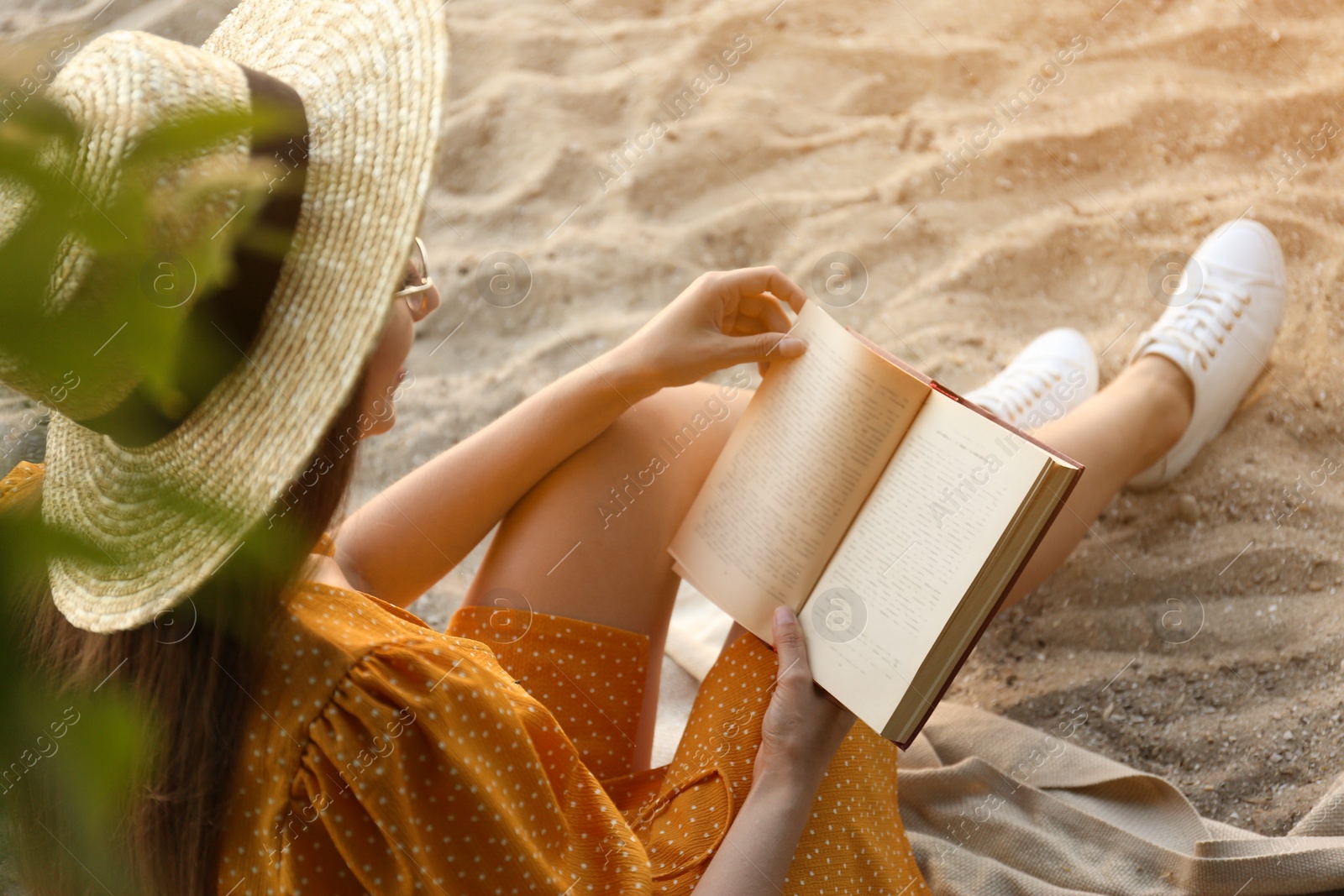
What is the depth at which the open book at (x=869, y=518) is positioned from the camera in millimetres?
861

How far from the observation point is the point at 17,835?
0.81 m

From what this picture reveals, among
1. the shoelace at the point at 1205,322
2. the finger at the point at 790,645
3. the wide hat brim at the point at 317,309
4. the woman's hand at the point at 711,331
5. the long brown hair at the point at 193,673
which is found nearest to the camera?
the wide hat brim at the point at 317,309

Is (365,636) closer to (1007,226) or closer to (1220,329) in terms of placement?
(1220,329)

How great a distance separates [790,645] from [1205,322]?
92cm

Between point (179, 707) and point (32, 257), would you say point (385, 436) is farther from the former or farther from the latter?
point (32, 257)

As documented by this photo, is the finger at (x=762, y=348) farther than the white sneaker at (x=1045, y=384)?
No

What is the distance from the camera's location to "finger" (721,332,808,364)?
1.02 metres

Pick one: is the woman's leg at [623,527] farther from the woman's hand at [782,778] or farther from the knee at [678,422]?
the woman's hand at [782,778]

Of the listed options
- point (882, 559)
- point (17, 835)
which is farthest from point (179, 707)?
point (882, 559)

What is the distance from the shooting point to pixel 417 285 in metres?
0.84

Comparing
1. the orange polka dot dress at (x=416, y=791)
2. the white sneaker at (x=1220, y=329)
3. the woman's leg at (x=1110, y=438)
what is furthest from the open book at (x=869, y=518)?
the white sneaker at (x=1220, y=329)

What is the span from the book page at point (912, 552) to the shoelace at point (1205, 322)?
0.72m

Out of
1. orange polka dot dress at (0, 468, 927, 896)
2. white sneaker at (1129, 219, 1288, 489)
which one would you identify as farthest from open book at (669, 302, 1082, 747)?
white sneaker at (1129, 219, 1288, 489)

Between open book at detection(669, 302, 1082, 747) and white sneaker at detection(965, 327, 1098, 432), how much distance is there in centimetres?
61
